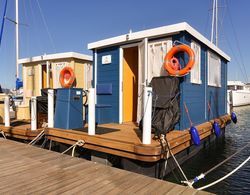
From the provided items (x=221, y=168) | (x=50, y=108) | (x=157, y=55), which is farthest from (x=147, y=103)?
(x=221, y=168)

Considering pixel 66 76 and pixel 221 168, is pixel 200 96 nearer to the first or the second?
pixel 221 168

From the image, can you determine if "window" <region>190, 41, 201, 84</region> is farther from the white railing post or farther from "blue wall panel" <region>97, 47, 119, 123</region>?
the white railing post

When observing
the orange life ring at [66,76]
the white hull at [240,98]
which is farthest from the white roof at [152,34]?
the white hull at [240,98]

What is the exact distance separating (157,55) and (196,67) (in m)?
1.11

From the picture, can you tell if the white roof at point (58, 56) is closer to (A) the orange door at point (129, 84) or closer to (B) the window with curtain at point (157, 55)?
(A) the orange door at point (129, 84)

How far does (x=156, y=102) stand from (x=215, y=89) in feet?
13.2

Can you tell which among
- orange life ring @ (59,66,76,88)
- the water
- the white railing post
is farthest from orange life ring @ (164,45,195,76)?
orange life ring @ (59,66,76,88)

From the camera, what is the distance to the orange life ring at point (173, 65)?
4641 mm

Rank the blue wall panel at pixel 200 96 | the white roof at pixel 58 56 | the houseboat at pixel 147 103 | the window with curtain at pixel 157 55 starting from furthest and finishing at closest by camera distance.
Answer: the white roof at pixel 58 56, the window with curtain at pixel 157 55, the blue wall panel at pixel 200 96, the houseboat at pixel 147 103

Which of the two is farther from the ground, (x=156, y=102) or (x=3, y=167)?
(x=156, y=102)

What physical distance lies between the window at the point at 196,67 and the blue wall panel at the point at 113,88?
1.90 m

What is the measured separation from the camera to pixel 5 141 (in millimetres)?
5188

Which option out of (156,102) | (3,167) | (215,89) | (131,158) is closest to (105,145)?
(131,158)

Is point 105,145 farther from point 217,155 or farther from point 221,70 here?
point 221,70
